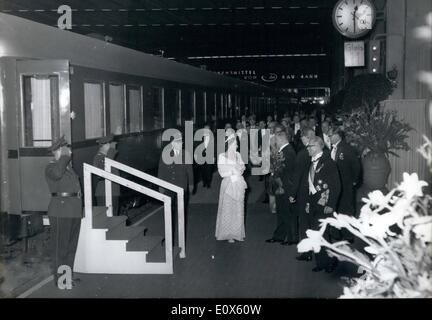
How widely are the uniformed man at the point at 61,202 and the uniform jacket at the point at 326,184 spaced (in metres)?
3.00

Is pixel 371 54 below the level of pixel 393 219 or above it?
above

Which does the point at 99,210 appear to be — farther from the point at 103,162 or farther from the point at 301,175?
the point at 301,175

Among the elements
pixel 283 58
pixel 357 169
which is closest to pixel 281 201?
pixel 357 169

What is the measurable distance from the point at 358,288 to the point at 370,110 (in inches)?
428

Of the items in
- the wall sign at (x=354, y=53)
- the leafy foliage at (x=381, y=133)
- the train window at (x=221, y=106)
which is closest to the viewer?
the leafy foliage at (x=381, y=133)

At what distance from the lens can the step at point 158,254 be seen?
7.67 meters

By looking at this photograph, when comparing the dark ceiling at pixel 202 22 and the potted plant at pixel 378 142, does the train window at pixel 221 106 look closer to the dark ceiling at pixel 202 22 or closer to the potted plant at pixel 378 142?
the dark ceiling at pixel 202 22

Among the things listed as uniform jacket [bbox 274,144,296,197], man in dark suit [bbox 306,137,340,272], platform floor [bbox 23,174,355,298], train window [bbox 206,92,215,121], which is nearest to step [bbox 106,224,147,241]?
platform floor [bbox 23,174,355,298]

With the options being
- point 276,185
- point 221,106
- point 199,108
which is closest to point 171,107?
point 199,108

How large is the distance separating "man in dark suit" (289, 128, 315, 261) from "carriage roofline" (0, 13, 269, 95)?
12.7 feet

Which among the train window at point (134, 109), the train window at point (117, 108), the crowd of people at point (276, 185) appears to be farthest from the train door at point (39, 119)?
the train window at point (134, 109)

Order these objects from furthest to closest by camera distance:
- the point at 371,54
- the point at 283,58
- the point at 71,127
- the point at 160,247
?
the point at 283,58 < the point at 371,54 < the point at 71,127 < the point at 160,247

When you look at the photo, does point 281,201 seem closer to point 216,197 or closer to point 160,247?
point 160,247

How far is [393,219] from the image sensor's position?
7.29 feet
